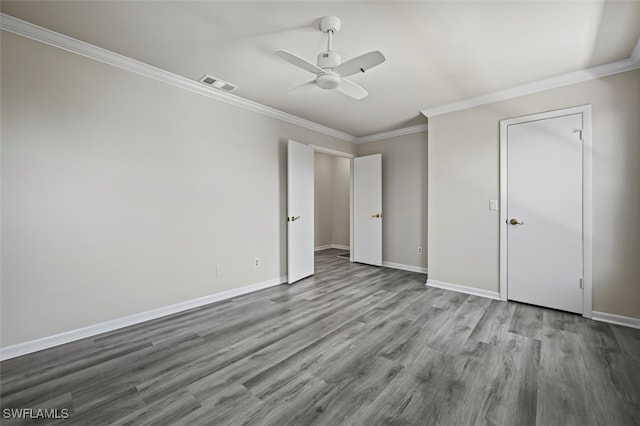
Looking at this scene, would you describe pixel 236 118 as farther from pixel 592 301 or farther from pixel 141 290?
pixel 592 301

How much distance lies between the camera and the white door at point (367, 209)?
519 cm

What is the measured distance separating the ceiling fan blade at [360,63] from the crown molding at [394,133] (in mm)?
2963

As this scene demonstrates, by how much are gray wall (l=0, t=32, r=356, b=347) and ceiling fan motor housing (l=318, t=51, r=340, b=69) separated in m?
1.78

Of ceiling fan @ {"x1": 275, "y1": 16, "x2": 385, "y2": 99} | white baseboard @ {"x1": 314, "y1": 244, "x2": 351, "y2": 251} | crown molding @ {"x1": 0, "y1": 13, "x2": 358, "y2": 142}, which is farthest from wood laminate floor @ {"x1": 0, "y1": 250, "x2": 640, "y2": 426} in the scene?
white baseboard @ {"x1": 314, "y1": 244, "x2": 351, "y2": 251}

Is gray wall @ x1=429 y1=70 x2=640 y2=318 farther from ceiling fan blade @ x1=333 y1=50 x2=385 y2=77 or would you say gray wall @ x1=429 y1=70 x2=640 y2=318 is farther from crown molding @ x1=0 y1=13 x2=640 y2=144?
ceiling fan blade @ x1=333 y1=50 x2=385 y2=77

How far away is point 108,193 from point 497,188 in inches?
168

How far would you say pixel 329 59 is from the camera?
2.02 metres

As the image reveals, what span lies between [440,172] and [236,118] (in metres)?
2.91

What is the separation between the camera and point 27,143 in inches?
82.7

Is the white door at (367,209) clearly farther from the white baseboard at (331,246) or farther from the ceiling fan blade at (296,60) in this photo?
the ceiling fan blade at (296,60)

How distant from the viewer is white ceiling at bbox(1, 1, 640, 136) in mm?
1905

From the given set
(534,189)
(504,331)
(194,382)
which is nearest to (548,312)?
(504,331)
